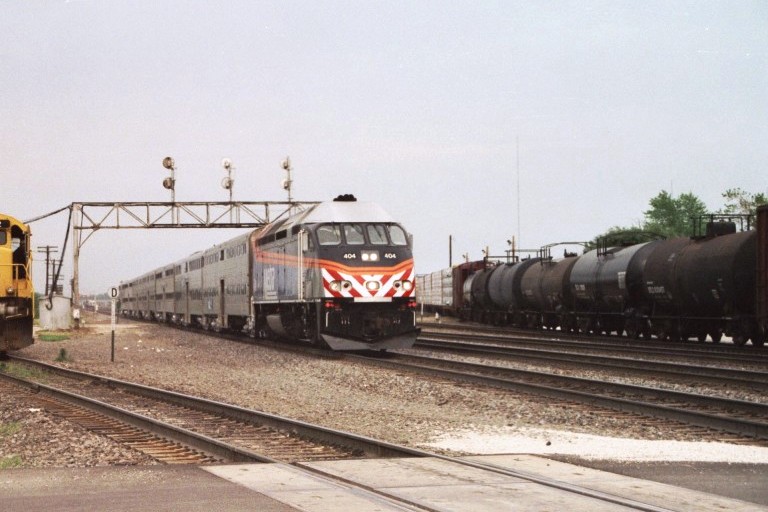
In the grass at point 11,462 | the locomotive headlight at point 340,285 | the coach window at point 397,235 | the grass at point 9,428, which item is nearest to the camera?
the grass at point 11,462

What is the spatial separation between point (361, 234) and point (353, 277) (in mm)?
1279

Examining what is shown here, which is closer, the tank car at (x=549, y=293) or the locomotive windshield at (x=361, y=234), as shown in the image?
the locomotive windshield at (x=361, y=234)

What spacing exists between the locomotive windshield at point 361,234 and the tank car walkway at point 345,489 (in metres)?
15.2

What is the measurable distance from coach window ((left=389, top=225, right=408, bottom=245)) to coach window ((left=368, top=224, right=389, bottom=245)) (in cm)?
19

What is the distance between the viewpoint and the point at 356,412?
548 inches

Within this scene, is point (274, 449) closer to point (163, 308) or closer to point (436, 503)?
point (436, 503)

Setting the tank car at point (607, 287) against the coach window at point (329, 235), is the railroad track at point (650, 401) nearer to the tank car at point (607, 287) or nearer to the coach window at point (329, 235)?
the coach window at point (329, 235)

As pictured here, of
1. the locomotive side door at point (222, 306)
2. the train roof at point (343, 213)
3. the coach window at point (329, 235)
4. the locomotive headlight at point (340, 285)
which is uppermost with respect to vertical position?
the train roof at point (343, 213)

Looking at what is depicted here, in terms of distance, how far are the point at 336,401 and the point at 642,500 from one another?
8680 millimetres

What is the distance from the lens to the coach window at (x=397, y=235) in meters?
24.8

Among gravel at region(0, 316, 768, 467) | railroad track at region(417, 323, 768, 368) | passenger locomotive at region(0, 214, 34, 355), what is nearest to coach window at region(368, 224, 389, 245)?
gravel at region(0, 316, 768, 467)

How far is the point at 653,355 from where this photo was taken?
25.0 m

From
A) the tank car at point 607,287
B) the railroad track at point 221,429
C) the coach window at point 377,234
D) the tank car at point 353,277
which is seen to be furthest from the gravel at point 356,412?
the tank car at point 607,287

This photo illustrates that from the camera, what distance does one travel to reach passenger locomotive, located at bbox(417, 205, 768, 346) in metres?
25.5
